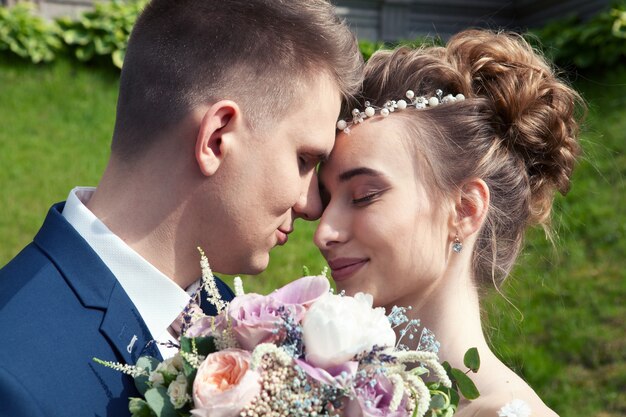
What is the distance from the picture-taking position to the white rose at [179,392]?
2451 millimetres

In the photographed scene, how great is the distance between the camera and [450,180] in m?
3.66

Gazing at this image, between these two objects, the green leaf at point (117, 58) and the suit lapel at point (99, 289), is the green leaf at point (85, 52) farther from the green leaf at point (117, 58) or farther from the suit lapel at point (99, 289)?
the suit lapel at point (99, 289)

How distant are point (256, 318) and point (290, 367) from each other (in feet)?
0.63

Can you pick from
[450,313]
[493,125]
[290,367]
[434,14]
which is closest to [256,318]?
[290,367]

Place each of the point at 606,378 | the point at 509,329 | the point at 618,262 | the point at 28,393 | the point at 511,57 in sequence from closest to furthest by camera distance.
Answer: the point at 28,393, the point at 511,57, the point at 606,378, the point at 509,329, the point at 618,262

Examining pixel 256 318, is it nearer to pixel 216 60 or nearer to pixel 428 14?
pixel 216 60

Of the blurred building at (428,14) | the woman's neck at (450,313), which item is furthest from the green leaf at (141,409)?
the blurred building at (428,14)

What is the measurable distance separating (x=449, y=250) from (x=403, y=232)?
0.32m

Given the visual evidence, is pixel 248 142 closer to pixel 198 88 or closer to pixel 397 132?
pixel 198 88

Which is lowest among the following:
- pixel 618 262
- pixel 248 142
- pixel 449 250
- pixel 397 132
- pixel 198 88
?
pixel 618 262

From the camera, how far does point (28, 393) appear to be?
2623 mm

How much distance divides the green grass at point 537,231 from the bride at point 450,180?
188cm

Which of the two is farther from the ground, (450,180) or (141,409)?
(141,409)

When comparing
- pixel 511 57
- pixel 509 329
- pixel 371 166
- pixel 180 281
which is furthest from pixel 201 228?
pixel 509 329
